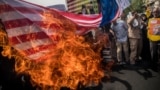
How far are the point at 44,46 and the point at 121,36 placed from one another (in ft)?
14.4

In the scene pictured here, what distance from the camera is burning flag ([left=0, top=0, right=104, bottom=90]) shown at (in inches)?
252

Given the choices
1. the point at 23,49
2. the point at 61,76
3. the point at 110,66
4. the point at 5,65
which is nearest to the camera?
the point at 23,49

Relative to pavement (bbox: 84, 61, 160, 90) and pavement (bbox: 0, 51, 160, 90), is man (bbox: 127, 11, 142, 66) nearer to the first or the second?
pavement (bbox: 0, 51, 160, 90)

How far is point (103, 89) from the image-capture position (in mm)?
8086

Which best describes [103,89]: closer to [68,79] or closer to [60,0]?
[68,79]

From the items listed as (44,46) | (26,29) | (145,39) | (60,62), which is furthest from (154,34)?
(26,29)

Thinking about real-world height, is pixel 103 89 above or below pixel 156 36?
below

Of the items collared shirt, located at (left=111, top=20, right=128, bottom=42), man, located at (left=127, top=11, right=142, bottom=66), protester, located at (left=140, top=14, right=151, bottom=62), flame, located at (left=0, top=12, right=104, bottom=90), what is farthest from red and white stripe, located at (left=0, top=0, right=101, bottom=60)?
protester, located at (left=140, top=14, right=151, bottom=62)

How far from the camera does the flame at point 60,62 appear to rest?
6832 millimetres

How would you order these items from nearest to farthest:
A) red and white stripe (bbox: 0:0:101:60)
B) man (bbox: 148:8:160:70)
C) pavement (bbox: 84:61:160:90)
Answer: red and white stripe (bbox: 0:0:101:60), pavement (bbox: 84:61:160:90), man (bbox: 148:8:160:70)

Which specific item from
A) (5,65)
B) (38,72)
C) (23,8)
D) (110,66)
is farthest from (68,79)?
(110,66)

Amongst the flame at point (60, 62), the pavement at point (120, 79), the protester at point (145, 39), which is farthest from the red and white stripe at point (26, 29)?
the protester at point (145, 39)

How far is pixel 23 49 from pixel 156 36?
202 inches

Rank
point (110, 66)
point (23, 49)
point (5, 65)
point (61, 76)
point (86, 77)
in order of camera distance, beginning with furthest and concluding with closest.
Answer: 1. point (110, 66)
2. point (86, 77)
3. point (61, 76)
4. point (5, 65)
5. point (23, 49)
